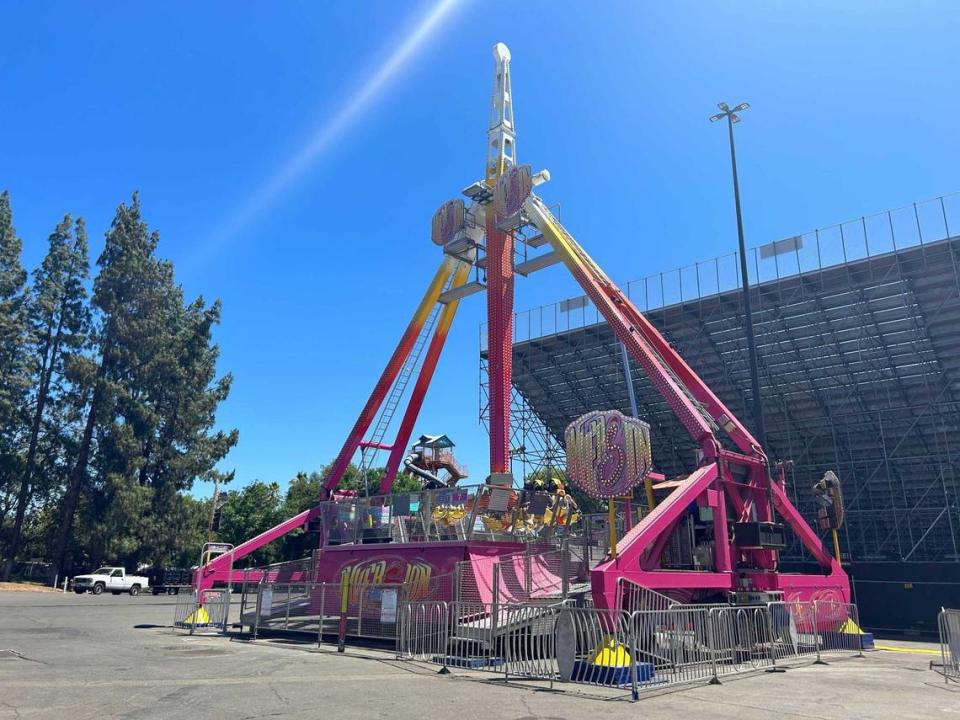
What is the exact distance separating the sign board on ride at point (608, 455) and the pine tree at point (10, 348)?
1645 inches

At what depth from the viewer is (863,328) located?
104 ft

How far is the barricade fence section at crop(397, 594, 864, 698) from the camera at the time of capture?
1152 centimetres

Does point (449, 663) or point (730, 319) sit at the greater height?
point (730, 319)

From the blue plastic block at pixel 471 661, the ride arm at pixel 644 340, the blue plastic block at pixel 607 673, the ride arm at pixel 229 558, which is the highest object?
the ride arm at pixel 644 340

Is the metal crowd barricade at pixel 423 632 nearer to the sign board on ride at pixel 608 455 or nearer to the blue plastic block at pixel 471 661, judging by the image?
the blue plastic block at pixel 471 661

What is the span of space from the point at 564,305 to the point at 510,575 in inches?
1020

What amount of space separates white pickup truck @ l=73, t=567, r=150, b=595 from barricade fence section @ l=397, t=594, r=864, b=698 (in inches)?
1313

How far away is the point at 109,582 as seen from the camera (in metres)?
41.6

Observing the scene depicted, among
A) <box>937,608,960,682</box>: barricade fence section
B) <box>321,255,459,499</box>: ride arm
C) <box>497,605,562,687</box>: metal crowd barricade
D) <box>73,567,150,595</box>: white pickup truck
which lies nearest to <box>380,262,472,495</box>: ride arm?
<box>321,255,459,499</box>: ride arm

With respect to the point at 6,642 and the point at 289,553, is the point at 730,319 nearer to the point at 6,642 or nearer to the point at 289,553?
the point at 6,642

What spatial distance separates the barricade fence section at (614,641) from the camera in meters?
11.5

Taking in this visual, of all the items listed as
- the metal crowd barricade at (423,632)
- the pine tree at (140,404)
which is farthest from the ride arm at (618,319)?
the pine tree at (140,404)

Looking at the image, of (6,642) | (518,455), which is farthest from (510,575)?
(518,455)

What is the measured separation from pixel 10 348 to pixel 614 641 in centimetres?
4694
